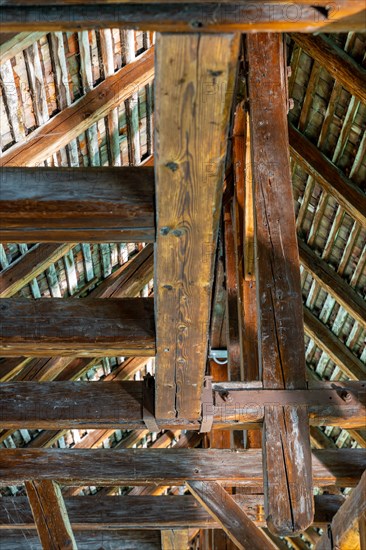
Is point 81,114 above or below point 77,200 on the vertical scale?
below

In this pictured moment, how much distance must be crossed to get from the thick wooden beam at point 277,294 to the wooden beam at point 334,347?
153 inches

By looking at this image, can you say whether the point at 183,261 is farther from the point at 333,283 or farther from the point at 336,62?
the point at 333,283

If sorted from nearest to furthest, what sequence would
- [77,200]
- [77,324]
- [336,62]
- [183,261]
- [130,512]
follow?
[77,200] → [183,261] → [77,324] → [336,62] → [130,512]

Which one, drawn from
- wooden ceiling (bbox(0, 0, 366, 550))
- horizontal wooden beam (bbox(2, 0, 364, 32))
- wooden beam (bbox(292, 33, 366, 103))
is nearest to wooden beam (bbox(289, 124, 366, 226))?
wooden ceiling (bbox(0, 0, 366, 550))

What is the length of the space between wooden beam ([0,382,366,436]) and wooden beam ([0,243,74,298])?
1.89 metres

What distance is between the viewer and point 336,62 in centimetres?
529

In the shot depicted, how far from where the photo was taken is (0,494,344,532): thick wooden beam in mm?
5844

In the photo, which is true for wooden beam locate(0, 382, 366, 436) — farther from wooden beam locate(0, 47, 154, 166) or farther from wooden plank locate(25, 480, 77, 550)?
wooden beam locate(0, 47, 154, 166)

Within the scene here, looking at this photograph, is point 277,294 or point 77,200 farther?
point 277,294

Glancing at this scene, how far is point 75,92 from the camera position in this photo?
536 centimetres

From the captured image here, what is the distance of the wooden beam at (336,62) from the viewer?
5215mm

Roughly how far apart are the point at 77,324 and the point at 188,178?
126 centimetres

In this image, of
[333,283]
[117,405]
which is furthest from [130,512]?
[333,283]

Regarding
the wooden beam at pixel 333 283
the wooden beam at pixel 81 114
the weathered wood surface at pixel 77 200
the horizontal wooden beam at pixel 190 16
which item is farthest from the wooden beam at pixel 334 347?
the horizontal wooden beam at pixel 190 16
